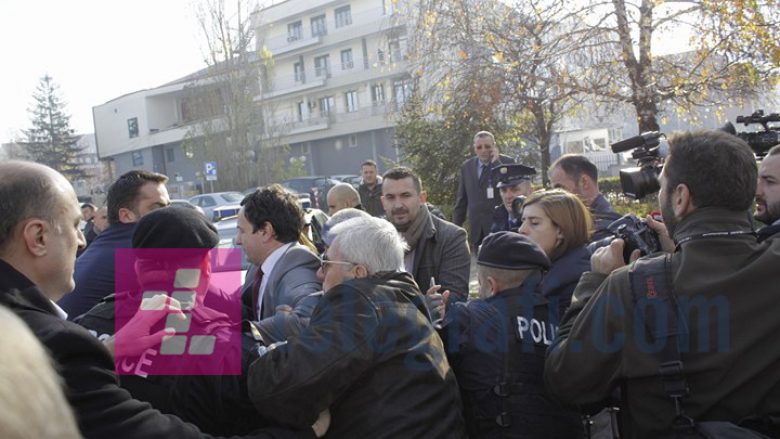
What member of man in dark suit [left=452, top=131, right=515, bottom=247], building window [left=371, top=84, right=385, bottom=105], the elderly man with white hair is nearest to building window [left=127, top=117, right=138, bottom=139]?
building window [left=371, top=84, right=385, bottom=105]

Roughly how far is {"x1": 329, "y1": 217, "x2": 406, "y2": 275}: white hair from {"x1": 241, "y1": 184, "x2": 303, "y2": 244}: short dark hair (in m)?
1.35

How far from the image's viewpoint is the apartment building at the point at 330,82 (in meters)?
49.1

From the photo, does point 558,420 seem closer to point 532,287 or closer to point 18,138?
point 532,287

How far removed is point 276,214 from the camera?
14.0 ft

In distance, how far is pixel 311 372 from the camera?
95.0 inches

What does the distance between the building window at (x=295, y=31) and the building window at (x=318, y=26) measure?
131cm

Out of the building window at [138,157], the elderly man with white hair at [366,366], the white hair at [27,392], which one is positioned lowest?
the elderly man with white hair at [366,366]

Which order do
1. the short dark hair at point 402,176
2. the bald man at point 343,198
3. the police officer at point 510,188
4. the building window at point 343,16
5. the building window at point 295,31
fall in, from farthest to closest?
the building window at point 295,31 < the building window at point 343,16 < the bald man at point 343,198 < the police officer at point 510,188 < the short dark hair at point 402,176

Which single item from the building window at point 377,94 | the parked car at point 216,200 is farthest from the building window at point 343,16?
the parked car at point 216,200

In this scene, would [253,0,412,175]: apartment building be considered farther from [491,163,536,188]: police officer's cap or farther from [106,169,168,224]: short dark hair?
[106,169,168,224]: short dark hair

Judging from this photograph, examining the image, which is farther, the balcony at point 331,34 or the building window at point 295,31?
the building window at point 295,31

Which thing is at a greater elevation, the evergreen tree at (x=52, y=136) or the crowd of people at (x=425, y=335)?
the evergreen tree at (x=52, y=136)

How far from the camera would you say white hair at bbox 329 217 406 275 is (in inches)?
113

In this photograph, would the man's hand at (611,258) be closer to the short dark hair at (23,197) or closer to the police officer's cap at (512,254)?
the police officer's cap at (512,254)
